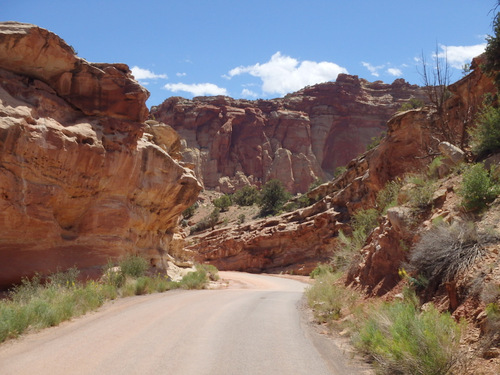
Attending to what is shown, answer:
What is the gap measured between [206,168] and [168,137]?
5140 cm

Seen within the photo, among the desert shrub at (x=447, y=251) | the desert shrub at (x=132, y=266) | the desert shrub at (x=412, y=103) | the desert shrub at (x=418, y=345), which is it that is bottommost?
the desert shrub at (x=132, y=266)

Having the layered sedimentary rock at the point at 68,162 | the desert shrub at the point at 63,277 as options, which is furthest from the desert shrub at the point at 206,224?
the desert shrub at the point at 63,277

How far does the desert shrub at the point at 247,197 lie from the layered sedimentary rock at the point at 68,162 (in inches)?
1617

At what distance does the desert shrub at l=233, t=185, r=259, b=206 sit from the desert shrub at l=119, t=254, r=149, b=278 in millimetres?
43398

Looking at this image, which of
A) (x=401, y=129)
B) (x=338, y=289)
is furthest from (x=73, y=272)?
(x=401, y=129)

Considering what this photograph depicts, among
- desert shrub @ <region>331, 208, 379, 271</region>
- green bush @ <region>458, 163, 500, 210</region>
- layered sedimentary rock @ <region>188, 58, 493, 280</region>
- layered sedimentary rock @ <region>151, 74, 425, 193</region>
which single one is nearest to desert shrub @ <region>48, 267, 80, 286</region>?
layered sedimentary rock @ <region>188, 58, 493, 280</region>

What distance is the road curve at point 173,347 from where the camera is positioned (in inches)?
218

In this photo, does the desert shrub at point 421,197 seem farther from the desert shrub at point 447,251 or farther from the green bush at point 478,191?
the desert shrub at point 447,251

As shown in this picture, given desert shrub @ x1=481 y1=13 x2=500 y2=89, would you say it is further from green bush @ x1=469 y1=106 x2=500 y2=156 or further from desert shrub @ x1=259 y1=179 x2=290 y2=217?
desert shrub @ x1=259 y1=179 x2=290 y2=217

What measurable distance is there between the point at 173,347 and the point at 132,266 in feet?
36.5

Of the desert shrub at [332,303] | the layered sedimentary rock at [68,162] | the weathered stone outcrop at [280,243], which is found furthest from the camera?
the weathered stone outcrop at [280,243]

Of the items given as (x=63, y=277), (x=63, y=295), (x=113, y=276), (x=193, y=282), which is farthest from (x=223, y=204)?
(x=63, y=295)

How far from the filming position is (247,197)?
62.4 metres

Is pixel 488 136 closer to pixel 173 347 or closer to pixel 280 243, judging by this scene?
pixel 173 347
